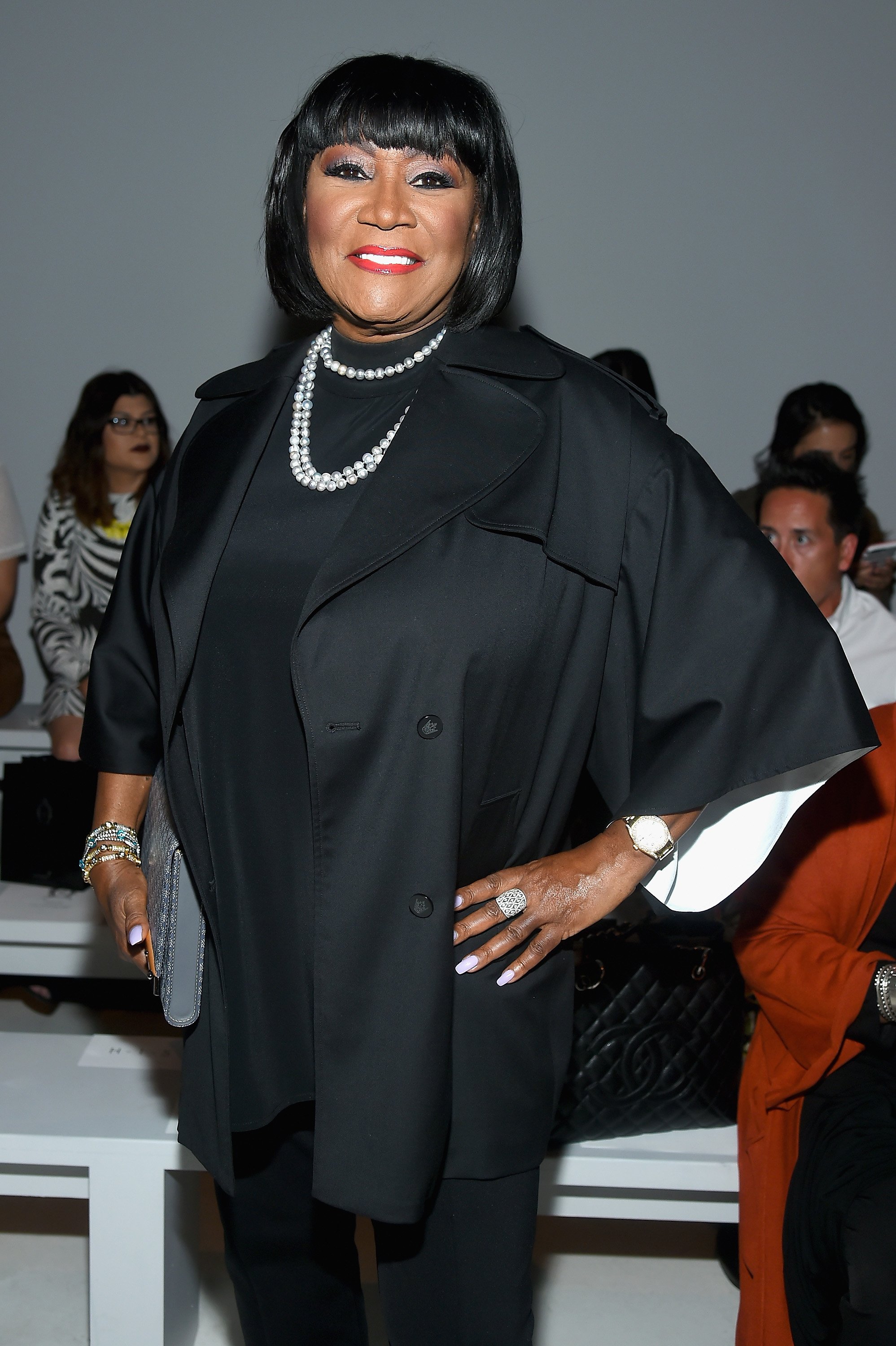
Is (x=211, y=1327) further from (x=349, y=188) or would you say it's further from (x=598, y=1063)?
(x=349, y=188)

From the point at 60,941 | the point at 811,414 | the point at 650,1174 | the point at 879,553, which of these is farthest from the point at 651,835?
the point at 811,414

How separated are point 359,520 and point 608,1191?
1548 mm

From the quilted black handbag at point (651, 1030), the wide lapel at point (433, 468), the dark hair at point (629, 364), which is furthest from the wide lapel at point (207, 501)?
the dark hair at point (629, 364)

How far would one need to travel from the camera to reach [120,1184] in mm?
1882

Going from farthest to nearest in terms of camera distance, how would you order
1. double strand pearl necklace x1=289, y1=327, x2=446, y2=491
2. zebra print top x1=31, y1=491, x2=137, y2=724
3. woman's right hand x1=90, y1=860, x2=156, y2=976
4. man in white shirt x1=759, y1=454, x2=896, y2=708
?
zebra print top x1=31, y1=491, x2=137, y2=724 < man in white shirt x1=759, y1=454, x2=896, y2=708 < woman's right hand x1=90, y1=860, x2=156, y2=976 < double strand pearl necklace x1=289, y1=327, x2=446, y2=491

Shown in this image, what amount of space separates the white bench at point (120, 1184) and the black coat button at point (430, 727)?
3.28 feet

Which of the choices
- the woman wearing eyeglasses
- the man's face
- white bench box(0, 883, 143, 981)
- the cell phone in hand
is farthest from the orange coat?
the woman wearing eyeglasses

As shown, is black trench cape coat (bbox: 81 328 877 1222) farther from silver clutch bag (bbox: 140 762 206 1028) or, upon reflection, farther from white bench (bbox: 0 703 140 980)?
white bench (bbox: 0 703 140 980)

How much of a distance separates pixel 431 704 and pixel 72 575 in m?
2.87

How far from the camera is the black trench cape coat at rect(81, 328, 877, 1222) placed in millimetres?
1172

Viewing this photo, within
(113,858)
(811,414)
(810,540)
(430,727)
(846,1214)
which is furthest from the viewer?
(811,414)

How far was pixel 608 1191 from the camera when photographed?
7.29ft

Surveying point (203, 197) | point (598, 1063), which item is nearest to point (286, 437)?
point (598, 1063)

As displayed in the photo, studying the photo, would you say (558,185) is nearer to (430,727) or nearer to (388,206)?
(388,206)
